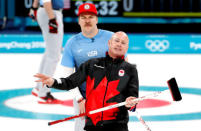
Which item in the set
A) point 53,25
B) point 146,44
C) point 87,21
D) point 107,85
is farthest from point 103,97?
point 146,44

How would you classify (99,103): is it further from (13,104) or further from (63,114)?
(13,104)

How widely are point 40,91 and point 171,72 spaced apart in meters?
3.74

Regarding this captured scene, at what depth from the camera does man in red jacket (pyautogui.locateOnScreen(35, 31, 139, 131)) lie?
2.99 meters

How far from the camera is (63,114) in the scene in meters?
5.46

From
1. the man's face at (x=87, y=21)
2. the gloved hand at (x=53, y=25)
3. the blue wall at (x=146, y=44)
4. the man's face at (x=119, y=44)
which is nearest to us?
the man's face at (x=119, y=44)

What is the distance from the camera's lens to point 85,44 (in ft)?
11.5

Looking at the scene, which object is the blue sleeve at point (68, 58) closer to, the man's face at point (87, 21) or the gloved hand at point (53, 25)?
the man's face at point (87, 21)

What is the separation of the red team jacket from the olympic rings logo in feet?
29.2

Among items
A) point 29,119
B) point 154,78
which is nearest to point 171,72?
point 154,78

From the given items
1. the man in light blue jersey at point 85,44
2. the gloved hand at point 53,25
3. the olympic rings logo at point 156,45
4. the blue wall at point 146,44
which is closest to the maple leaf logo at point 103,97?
the man in light blue jersey at point 85,44

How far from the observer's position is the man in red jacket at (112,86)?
2994 mm

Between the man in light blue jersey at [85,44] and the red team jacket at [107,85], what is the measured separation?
1.21 feet

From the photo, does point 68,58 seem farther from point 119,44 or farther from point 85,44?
point 119,44

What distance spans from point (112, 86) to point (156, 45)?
9.01m
